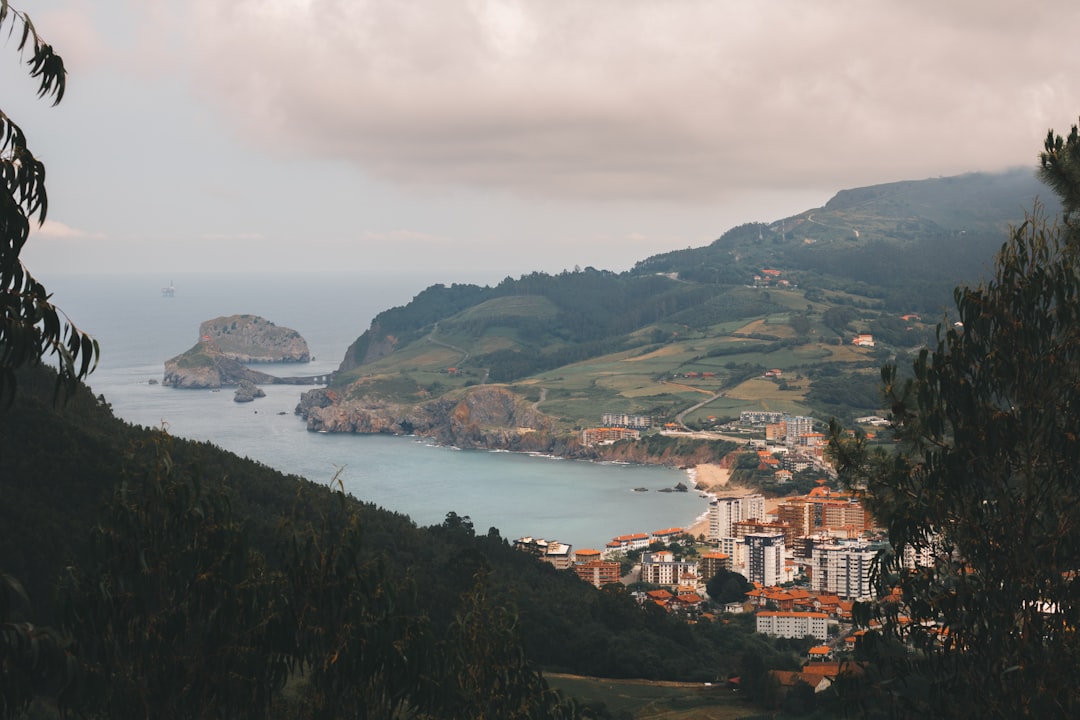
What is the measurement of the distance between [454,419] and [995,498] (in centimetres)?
8213

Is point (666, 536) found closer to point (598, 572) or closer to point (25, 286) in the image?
point (598, 572)

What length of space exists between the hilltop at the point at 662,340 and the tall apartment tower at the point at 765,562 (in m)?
29.8

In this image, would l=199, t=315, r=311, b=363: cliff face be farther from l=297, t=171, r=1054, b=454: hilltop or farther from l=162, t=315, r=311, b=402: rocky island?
l=297, t=171, r=1054, b=454: hilltop

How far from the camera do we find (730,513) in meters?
51.3

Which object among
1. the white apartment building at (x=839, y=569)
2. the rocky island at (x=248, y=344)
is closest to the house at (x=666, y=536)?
the white apartment building at (x=839, y=569)

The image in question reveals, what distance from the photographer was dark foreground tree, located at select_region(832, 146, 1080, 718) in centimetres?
595

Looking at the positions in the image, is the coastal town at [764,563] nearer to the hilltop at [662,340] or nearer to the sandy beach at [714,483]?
the sandy beach at [714,483]

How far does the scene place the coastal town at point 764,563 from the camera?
33.4 meters

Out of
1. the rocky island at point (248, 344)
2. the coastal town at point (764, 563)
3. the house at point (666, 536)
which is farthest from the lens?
the rocky island at point (248, 344)

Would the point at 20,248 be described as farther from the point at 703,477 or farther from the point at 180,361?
the point at 180,361

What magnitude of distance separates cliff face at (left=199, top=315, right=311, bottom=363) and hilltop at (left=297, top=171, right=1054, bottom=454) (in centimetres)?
1094

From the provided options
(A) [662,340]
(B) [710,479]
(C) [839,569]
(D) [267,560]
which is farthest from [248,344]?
(D) [267,560]

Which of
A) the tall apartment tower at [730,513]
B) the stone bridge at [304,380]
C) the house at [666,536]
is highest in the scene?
the stone bridge at [304,380]

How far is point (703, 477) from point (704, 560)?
921 inches
